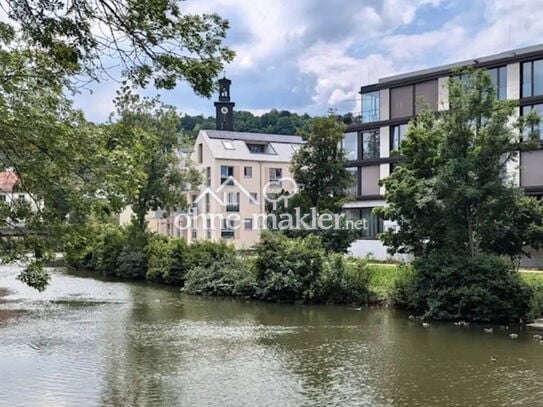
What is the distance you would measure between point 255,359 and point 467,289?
335 inches

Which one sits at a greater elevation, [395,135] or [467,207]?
[395,135]

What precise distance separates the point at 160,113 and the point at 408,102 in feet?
52.2

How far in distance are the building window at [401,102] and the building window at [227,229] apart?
18.3 metres

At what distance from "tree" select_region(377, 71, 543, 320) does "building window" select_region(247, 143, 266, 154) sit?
3527cm

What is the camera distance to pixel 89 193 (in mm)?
8039

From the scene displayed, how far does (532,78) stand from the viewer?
33.4 meters

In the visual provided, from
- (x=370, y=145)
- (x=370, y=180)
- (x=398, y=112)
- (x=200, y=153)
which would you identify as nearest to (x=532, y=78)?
(x=398, y=112)

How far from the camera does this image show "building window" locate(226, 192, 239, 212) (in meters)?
54.0

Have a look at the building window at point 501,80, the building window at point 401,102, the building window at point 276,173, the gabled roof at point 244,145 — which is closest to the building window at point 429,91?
the building window at point 401,102

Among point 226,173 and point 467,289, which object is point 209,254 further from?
point 226,173

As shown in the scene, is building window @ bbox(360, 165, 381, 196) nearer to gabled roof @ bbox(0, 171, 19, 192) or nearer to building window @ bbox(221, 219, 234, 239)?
building window @ bbox(221, 219, 234, 239)

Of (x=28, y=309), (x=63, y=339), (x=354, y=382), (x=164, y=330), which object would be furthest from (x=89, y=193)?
(x=28, y=309)

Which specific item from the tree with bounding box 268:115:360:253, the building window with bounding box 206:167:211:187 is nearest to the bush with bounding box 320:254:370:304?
the tree with bounding box 268:115:360:253

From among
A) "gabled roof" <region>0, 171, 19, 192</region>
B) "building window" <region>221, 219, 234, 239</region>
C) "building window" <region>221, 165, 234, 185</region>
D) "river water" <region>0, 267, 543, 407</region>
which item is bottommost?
"river water" <region>0, 267, 543, 407</region>
